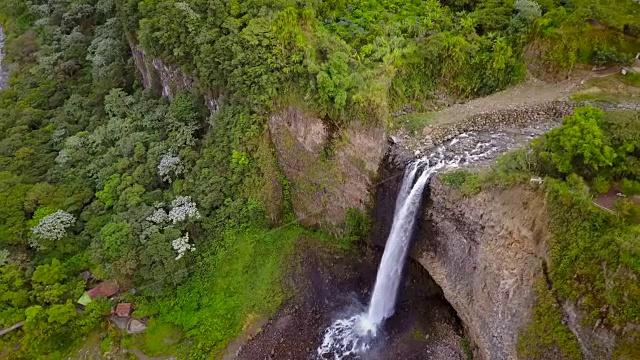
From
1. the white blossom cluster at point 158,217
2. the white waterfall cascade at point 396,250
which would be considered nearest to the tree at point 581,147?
the white waterfall cascade at point 396,250

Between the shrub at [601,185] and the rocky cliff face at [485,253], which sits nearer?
the shrub at [601,185]

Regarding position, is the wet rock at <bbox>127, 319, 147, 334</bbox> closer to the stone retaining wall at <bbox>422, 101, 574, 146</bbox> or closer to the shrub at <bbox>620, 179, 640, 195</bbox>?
the stone retaining wall at <bbox>422, 101, 574, 146</bbox>

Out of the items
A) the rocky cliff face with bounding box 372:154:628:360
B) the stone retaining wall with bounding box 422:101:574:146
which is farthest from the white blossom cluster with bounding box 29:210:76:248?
the stone retaining wall with bounding box 422:101:574:146

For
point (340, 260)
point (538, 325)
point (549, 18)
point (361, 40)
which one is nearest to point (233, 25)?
point (361, 40)

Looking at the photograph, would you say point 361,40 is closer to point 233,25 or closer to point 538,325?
point 233,25

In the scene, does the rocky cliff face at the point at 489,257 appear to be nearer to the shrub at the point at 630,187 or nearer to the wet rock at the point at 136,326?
the shrub at the point at 630,187
